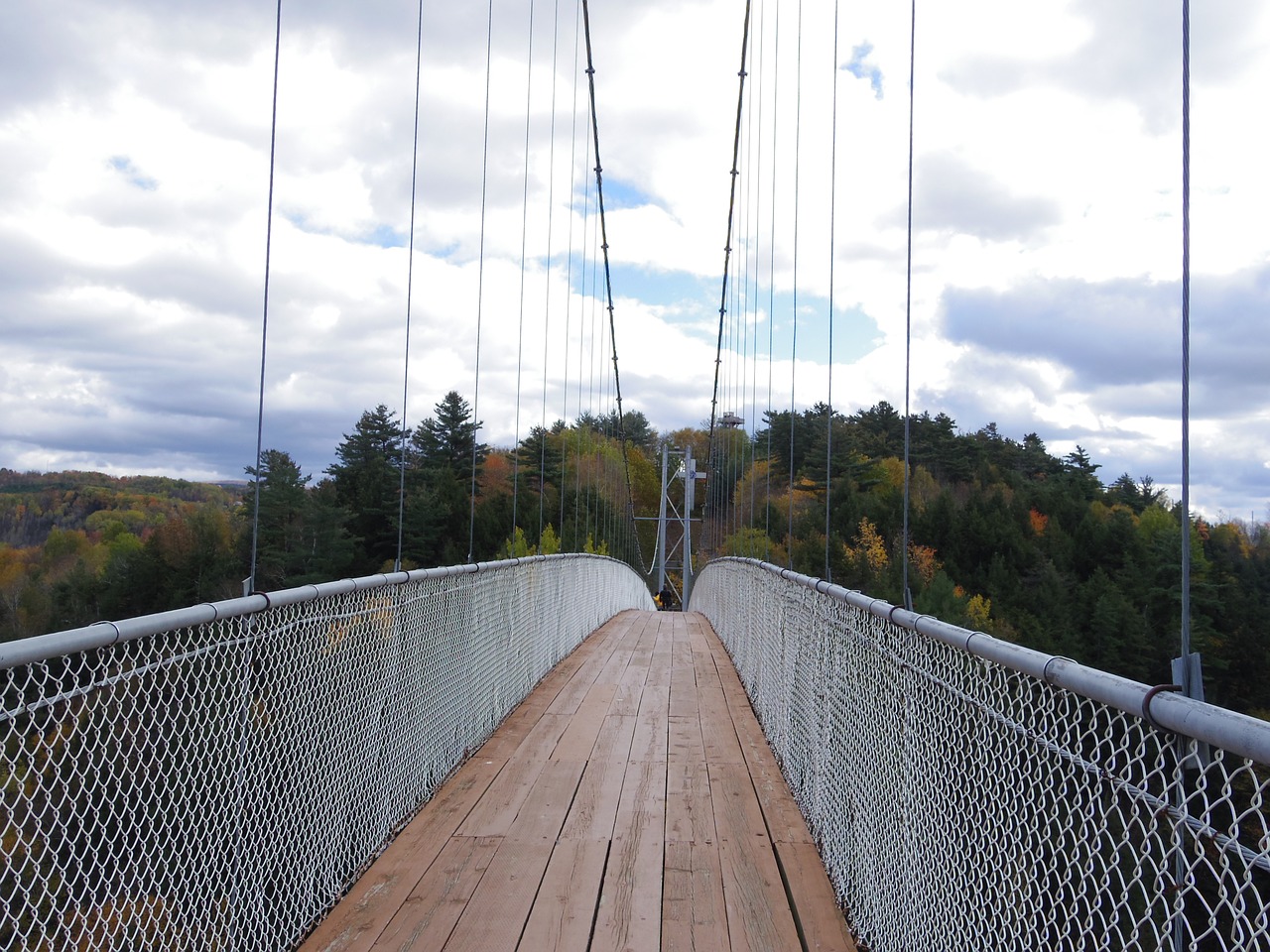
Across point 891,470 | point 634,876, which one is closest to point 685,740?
point 634,876

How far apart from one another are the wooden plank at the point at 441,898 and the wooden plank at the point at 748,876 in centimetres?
66

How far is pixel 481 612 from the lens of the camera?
4.28 m

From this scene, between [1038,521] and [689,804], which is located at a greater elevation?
[1038,521]

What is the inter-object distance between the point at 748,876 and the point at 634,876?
0.31 metres

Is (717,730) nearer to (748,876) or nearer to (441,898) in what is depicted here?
(748,876)

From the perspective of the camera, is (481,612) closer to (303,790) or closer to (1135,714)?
(303,790)

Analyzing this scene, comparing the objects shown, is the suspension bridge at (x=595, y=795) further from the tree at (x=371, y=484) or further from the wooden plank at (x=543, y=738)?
the tree at (x=371, y=484)

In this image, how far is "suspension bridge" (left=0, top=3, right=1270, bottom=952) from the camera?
1306mm

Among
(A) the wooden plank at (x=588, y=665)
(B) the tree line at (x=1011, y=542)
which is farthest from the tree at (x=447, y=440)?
(A) the wooden plank at (x=588, y=665)

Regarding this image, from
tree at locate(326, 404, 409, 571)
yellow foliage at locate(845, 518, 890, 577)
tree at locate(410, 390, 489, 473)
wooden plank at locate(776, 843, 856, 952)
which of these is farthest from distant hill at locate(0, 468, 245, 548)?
yellow foliage at locate(845, 518, 890, 577)

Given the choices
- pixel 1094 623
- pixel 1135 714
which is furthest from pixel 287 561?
pixel 1135 714

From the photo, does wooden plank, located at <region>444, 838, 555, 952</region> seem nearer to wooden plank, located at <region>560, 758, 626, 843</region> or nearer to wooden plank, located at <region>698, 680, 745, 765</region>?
wooden plank, located at <region>560, 758, 626, 843</region>

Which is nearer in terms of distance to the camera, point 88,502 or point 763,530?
point 88,502

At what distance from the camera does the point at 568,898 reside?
246 centimetres
